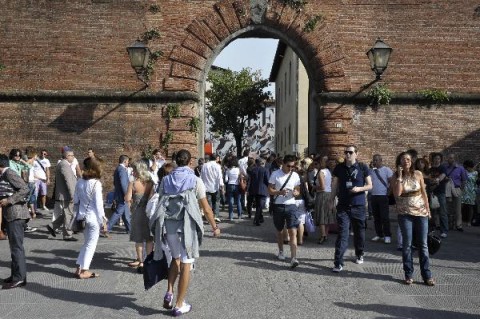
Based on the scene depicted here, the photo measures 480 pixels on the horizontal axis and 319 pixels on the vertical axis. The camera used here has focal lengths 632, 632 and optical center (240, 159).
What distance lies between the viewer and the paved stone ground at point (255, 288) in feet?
22.3

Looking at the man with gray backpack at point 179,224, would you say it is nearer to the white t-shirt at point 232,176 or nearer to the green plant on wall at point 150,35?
the white t-shirt at point 232,176

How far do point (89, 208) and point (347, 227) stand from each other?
3.69 metres

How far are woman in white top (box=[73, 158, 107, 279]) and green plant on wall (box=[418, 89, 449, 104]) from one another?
9.94 m

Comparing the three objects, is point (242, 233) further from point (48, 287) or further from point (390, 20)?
point (390, 20)

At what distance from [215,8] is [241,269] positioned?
8.97 meters

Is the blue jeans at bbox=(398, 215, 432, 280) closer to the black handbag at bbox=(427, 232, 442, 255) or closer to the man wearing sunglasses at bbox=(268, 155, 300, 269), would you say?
the black handbag at bbox=(427, 232, 442, 255)

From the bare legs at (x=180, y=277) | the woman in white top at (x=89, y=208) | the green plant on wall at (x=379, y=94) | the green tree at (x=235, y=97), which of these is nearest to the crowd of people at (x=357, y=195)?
the green plant on wall at (x=379, y=94)

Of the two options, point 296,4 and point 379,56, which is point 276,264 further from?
point 296,4

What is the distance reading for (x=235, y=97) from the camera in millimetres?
46344

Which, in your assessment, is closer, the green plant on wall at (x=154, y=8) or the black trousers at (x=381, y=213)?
the black trousers at (x=381, y=213)

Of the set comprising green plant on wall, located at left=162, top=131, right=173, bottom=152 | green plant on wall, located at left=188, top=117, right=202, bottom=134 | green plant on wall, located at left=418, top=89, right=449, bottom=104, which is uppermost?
green plant on wall, located at left=418, top=89, right=449, bottom=104

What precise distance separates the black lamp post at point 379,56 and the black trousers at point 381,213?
449 cm

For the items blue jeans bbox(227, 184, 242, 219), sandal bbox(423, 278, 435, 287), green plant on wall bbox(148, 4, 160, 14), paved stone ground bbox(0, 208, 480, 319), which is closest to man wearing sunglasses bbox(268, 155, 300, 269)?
paved stone ground bbox(0, 208, 480, 319)

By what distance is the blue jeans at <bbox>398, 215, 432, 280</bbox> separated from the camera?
815cm
